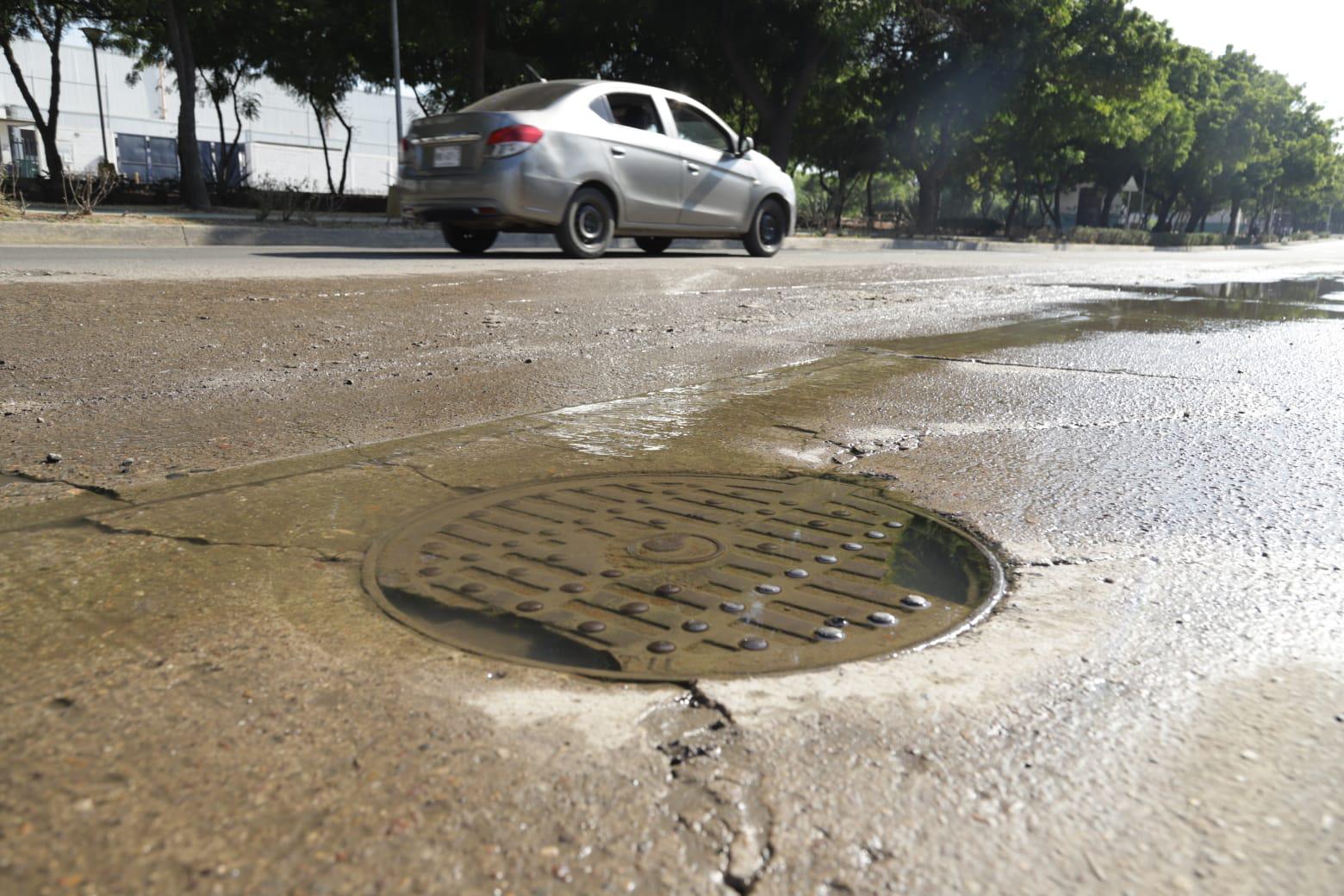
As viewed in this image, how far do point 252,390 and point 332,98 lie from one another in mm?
30037

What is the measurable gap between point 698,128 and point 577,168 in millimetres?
1887

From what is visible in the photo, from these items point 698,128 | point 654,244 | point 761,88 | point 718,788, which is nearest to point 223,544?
point 718,788

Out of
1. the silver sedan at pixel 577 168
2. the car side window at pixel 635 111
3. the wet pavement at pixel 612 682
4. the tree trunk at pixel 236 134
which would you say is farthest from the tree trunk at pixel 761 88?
the wet pavement at pixel 612 682

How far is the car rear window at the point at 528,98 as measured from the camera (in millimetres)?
8930

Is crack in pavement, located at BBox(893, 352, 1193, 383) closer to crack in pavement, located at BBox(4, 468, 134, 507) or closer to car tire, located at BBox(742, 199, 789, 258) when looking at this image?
crack in pavement, located at BBox(4, 468, 134, 507)

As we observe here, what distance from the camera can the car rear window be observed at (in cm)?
893

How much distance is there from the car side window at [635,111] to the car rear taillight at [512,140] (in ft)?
3.75

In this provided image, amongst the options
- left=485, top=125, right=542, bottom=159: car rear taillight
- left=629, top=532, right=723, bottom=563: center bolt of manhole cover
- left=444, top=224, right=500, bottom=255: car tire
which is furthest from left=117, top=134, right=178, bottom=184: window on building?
left=629, top=532, right=723, bottom=563: center bolt of manhole cover

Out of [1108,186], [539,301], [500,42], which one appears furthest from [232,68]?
[1108,186]

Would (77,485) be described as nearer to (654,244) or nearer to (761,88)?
(654,244)

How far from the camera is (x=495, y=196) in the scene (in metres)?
8.56

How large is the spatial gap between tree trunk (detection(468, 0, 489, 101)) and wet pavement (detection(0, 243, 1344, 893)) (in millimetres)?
15720

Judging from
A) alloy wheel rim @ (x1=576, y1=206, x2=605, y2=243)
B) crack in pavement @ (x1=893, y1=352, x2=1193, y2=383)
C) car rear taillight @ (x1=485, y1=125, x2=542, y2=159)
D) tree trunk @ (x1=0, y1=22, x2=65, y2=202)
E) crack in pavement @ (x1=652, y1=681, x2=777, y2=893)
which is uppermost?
tree trunk @ (x1=0, y1=22, x2=65, y2=202)

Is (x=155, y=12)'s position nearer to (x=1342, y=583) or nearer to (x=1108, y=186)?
(x=1342, y=583)
